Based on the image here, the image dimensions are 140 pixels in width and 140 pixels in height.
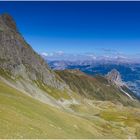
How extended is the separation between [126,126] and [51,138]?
94732 millimetres

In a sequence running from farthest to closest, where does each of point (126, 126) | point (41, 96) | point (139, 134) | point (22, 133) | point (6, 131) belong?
point (41, 96)
point (126, 126)
point (139, 134)
point (22, 133)
point (6, 131)

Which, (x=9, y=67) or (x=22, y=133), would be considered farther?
(x=9, y=67)

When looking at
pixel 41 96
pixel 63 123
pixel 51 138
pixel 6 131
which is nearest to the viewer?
pixel 6 131

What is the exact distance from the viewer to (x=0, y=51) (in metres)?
199

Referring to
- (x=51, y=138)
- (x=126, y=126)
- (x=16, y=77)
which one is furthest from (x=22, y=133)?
(x=16, y=77)

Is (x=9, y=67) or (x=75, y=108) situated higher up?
(x=9, y=67)

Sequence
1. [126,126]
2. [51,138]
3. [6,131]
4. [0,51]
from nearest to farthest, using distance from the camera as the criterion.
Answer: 1. [6,131]
2. [51,138]
3. [126,126]
4. [0,51]

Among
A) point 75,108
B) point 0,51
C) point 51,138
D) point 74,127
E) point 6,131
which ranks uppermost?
point 0,51

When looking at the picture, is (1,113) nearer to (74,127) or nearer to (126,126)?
(74,127)

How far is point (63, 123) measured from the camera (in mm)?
74938

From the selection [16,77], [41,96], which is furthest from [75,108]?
[16,77]

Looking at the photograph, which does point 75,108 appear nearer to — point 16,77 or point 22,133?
point 16,77

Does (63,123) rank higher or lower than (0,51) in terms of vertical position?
lower

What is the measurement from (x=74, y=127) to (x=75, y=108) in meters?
118
